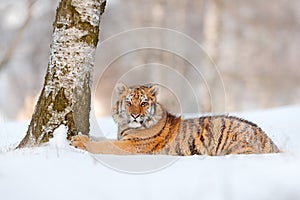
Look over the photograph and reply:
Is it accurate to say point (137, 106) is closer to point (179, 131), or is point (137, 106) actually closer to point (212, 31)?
point (179, 131)

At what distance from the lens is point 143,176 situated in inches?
156

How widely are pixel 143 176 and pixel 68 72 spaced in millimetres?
1490

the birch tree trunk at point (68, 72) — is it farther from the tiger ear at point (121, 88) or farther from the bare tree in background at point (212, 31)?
the bare tree in background at point (212, 31)

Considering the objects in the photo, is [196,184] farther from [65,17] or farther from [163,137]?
[65,17]

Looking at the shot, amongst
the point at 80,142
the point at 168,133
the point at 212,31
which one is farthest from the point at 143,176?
the point at 212,31

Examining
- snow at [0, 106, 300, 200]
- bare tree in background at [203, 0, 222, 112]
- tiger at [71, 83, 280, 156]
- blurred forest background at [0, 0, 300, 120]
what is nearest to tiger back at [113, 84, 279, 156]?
tiger at [71, 83, 280, 156]

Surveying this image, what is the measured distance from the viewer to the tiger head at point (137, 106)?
208 inches

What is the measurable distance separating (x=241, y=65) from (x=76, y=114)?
15.8 metres

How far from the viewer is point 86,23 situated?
5.11 meters

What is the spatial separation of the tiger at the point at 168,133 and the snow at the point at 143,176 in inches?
22.8

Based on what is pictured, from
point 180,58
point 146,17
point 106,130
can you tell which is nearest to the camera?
point 106,130

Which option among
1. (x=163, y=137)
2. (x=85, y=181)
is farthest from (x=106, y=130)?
(x=85, y=181)

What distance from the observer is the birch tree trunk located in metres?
5.00

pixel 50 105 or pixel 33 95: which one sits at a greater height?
pixel 33 95
